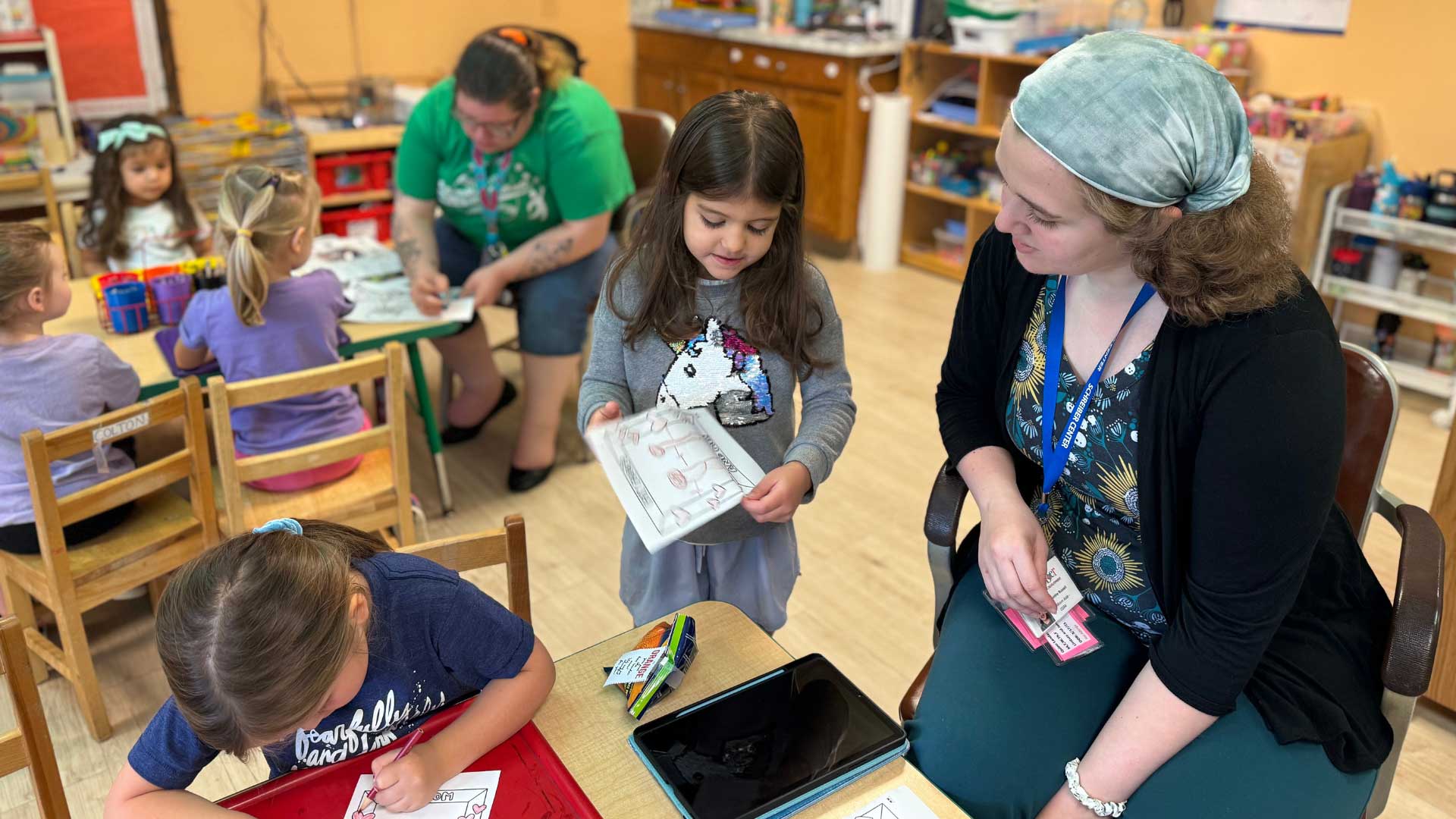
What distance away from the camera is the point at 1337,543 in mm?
1331

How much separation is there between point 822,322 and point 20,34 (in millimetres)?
3438

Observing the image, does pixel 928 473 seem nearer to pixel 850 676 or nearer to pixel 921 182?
pixel 850 676

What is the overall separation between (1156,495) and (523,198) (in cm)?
198

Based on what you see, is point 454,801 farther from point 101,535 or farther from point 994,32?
point 994,32

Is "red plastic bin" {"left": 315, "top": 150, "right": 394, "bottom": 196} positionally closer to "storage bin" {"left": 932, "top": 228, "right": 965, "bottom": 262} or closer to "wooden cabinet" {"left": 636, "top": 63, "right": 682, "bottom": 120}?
"wooden cabinet" {"left": 636, "top": 63, "right": 682, "bottom": 120}

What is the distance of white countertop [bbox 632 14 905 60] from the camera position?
449 cm

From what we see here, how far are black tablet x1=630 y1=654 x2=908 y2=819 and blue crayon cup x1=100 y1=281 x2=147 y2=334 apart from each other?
1.79m

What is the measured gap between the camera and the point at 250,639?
96 cm

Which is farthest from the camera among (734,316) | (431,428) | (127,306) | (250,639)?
(431,428)

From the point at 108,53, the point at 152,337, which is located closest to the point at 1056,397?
the point at 152,337

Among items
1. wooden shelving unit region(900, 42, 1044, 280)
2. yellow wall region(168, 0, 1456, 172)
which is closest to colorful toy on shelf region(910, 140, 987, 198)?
wooden shelving unit region(900, 42, 1044, 280)

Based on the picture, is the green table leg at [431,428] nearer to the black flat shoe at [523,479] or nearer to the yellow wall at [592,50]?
the black flat shoe at [523,479]

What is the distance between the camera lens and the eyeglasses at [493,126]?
2574 mm

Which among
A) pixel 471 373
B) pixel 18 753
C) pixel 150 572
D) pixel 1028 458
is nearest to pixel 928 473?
pixel 471 373
